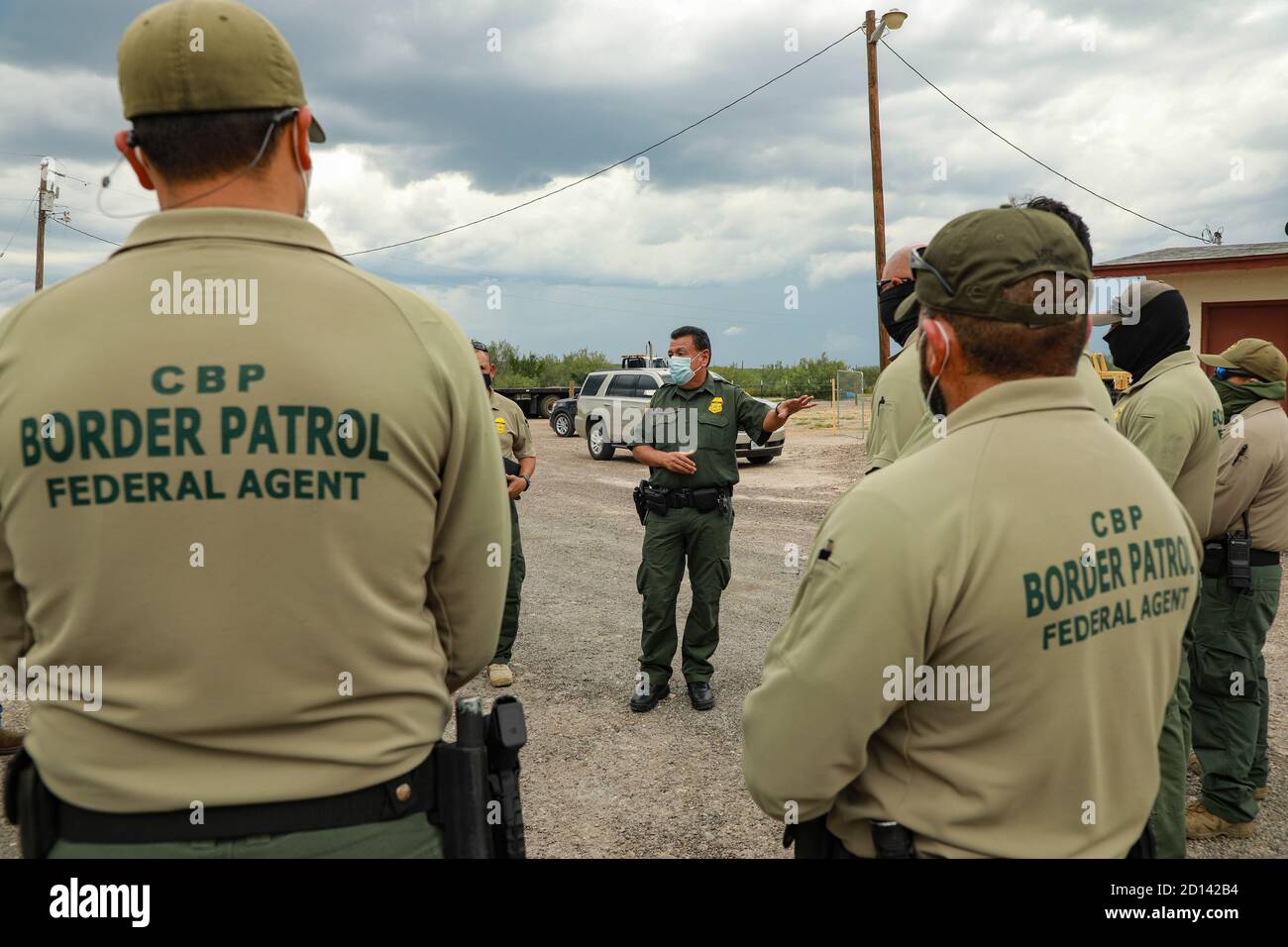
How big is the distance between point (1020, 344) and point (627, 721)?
3893 millimetres

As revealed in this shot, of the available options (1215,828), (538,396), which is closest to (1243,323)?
(1215,828)

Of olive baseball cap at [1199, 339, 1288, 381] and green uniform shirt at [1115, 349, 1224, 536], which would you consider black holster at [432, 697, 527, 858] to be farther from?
olive baseball cap at [1199, 339, 1288, 381]

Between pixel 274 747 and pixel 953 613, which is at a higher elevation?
pixel 953 613

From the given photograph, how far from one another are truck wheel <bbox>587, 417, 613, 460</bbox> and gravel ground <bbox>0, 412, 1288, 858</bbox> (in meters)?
8.51

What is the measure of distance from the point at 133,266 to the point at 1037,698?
1.64m

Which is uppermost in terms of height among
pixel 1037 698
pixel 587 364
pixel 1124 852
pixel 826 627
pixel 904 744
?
pixel 587 364

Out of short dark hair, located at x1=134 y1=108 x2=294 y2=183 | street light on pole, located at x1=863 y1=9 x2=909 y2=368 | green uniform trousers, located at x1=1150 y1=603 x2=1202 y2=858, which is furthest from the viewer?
street light on pole, located at x1=863 y1=9 x2=909 y2=368

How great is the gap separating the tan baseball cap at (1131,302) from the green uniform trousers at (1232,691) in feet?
4.06

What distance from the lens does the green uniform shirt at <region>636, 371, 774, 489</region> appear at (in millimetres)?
5465

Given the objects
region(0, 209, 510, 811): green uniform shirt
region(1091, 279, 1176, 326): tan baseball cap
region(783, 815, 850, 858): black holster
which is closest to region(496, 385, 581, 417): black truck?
region(1091, 279, 1176, 326): tan baseball cap

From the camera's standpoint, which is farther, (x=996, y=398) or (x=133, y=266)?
(x=996, y=398)

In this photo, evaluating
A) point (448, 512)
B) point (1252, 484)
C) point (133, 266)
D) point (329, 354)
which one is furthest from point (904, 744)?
point (1252, 484)

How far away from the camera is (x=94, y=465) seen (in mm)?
1359

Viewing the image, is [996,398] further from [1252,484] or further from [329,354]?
[1252,484]
